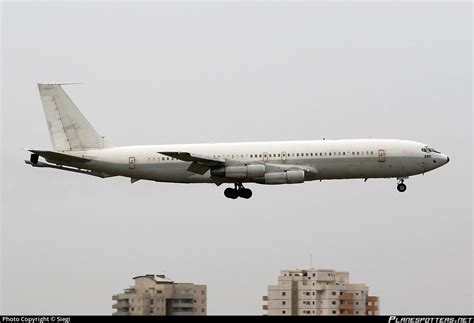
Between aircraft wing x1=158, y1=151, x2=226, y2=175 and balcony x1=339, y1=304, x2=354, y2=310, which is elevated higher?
aircraft wing x1=158, y1=151, x2=226, y2=175

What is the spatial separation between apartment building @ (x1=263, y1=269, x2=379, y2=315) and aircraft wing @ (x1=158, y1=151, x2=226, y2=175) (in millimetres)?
19028

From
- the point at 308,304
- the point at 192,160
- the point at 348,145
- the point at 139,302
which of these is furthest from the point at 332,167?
the point at 308,304

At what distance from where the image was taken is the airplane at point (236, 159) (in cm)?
12475

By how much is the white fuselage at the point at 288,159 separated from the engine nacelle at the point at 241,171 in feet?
2.25

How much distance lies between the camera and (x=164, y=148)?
417 feet

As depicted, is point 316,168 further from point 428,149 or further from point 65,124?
point 65,124

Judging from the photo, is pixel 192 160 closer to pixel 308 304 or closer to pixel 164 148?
pixel 164 148

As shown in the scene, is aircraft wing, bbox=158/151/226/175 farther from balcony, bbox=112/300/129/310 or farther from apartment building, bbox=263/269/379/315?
apartment building, bbox=263/269/379/315

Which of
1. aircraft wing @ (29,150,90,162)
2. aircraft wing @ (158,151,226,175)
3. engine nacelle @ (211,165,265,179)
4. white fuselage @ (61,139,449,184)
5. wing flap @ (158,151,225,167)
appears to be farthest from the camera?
white fuselage @ (61,139,449,184)

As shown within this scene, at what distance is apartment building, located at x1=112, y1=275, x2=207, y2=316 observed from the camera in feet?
376

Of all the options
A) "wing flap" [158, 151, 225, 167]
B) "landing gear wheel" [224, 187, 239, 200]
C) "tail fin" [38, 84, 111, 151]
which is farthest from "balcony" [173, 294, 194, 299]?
"tail fin" [38, 84, 111, 151]

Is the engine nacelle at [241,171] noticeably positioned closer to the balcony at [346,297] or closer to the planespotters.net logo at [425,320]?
the balcony at [346,297]

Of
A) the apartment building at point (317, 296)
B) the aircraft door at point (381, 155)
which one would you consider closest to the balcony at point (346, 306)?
the apartment building at point (317, 296)

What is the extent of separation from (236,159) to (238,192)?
4.23 m
